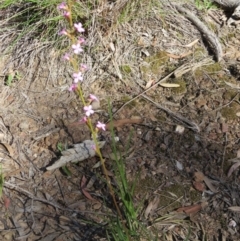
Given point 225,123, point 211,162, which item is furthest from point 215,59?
point 211,162

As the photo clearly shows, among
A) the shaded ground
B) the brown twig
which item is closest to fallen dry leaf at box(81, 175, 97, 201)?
the shaded ground

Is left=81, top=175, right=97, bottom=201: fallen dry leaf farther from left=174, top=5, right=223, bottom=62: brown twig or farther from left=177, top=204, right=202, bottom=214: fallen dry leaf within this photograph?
left=174, top=5, right=223, bottom=62: brown twig

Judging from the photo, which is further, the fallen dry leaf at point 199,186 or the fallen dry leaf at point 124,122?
the fallen dry leaf at point 124,122

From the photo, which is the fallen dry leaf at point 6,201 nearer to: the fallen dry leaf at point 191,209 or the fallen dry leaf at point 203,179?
the fallen dry leaf at point 191,209

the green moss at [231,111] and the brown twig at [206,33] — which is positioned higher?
the brown twig at [206,33]

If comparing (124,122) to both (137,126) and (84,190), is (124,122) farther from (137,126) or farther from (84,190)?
(84,190)

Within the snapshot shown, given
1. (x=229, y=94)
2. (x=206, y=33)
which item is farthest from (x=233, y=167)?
(x=206, y=33)

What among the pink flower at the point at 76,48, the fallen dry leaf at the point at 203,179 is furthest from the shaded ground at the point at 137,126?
the pink flower at the point at 76,48
